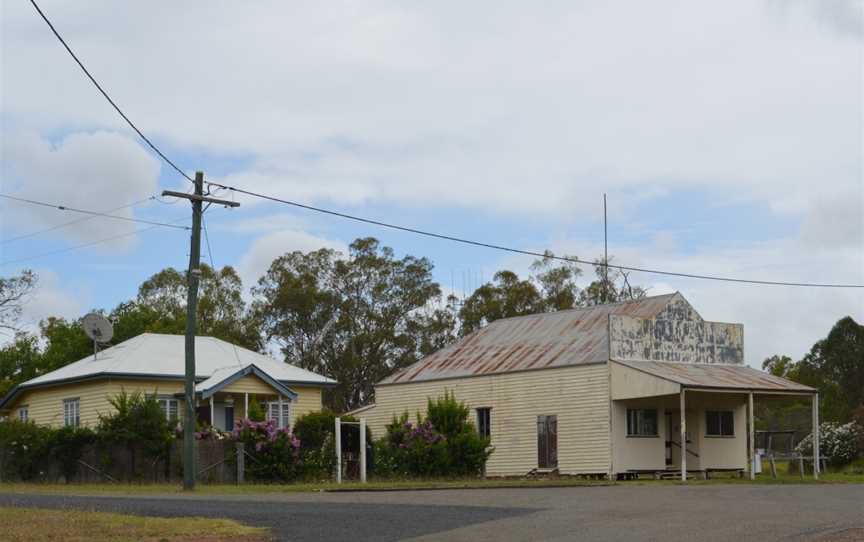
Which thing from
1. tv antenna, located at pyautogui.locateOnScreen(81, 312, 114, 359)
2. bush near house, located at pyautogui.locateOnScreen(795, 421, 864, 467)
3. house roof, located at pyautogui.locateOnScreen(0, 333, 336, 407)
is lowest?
bush near house, located at pyautogui.locateOnScreen(795, 421, 864, 467)

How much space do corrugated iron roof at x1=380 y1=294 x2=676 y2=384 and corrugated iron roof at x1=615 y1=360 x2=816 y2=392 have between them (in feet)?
5.48

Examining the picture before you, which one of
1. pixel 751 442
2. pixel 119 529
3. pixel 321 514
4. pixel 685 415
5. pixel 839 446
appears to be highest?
pixel 119 529

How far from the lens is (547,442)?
38.6 m

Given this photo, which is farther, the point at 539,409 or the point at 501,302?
the point at 501,302

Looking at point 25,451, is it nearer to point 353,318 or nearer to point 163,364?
point 163,364

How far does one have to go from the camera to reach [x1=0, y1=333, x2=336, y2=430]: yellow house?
136 feet

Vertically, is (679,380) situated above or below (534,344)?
below

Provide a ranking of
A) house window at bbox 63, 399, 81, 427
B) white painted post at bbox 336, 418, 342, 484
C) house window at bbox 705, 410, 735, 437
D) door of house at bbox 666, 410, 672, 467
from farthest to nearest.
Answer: house window at bbox 63, 399, 81, 427 < house window at bbox 705, 410, 735, 437 < door of house at bbox 666, 410, 672, 467 < white painted post at bbox 336, 418, 342, 484

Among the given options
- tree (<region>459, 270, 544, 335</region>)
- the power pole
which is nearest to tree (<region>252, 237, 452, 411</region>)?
tree (<region>459, 270, 544, 335</region>)

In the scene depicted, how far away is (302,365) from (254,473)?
129 ft

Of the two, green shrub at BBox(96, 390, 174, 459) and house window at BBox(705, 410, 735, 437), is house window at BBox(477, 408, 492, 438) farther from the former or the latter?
green shrub at BBox(96, 390, 174, 459)

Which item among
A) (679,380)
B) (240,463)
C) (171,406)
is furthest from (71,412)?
(679,380)

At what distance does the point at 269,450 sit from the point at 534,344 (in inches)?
451

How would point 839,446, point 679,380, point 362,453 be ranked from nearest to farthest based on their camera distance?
point 362,453 → point 679,380 → point 839,446
